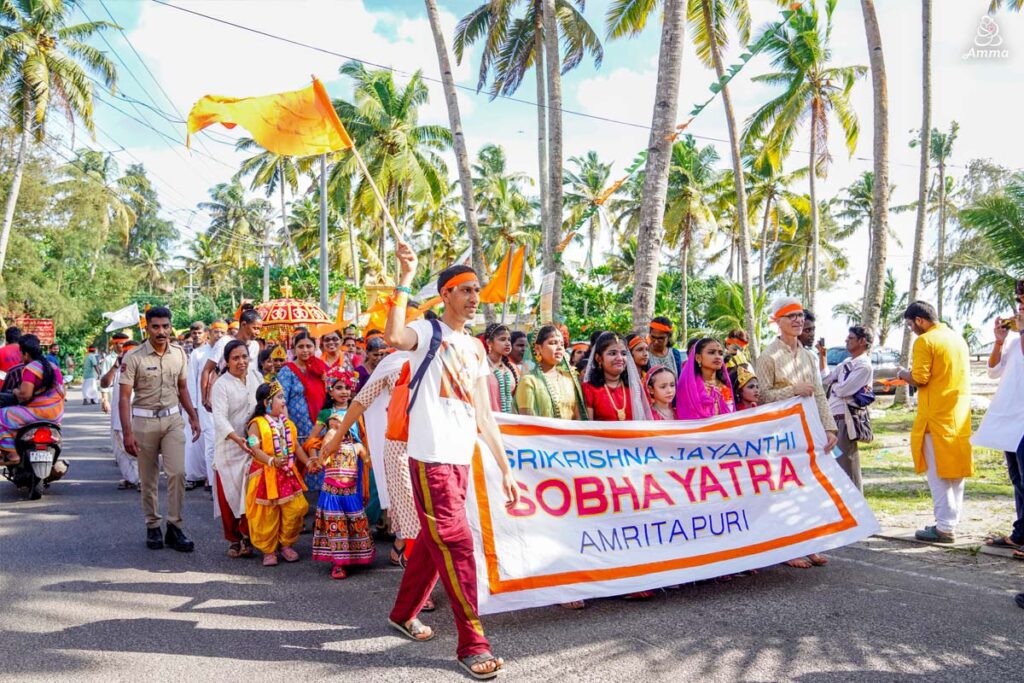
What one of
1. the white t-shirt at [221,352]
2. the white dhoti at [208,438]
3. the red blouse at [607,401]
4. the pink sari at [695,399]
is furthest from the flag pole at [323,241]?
the pink sari at [695,399]

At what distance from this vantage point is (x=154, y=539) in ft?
20.3

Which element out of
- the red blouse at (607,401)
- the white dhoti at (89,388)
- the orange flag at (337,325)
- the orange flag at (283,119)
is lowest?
Answer: the white dhoti at (89,388)

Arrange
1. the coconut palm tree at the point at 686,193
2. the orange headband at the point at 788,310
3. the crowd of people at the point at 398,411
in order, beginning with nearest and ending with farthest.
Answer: the crowd of people at the point at 398,411 → the orange headband at the point at 788,310 → the coconut palm tree at the point at 686,193

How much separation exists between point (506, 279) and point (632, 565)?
7304 mm

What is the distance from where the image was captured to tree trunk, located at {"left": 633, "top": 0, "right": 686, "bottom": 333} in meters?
8.19

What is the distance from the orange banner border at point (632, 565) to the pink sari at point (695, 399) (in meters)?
0.19

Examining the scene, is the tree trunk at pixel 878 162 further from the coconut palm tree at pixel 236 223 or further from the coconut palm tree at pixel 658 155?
the coconut palm tree at pixel 236 223

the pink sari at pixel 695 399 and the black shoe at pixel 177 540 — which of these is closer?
the pink sari at pixel 695 399

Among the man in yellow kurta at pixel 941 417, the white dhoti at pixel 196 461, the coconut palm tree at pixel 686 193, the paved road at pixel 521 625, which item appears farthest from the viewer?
the coconut palm tree at pixel 686 193

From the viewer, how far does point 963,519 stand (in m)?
6.84

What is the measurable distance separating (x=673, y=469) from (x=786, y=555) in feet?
3.10

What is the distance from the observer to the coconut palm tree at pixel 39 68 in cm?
2344

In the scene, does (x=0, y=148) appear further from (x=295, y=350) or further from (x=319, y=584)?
(x=319, y=584)

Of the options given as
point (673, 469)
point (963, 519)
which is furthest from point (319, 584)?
point (963, 519)
